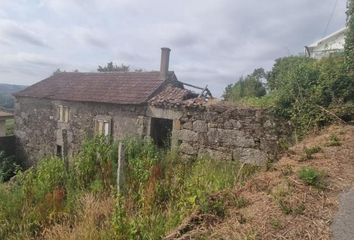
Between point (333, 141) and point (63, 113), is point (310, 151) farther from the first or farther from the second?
point (63, 113)

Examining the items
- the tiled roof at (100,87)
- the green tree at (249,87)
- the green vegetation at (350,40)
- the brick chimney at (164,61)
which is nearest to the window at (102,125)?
the tiled roof at (100,87)

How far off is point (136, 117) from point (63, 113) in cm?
473

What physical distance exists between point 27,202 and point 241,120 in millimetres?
5341

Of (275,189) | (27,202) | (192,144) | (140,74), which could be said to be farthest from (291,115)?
(140,74)

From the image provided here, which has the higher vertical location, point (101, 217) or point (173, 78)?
point (173, 78)

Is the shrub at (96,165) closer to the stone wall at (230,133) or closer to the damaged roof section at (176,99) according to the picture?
the stone wall at (230,133)

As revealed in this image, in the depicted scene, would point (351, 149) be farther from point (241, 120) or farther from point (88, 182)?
point (88, 182)

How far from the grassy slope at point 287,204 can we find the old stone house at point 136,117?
3.07 meters

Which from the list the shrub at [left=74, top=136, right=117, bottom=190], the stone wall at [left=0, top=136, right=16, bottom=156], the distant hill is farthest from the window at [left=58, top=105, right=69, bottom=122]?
the shrub at [left=74, top=136, right=117, bottom=190]

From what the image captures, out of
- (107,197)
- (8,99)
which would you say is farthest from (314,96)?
(8,99)

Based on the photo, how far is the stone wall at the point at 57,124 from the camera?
1200 cm

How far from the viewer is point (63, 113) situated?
14.8 meters

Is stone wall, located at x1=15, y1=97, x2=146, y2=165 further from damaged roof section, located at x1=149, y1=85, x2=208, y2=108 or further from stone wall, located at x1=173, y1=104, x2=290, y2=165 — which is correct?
stone wall, located at x1=173, y1=104, x2=290, y2=165

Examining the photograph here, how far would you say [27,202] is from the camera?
656 cm
